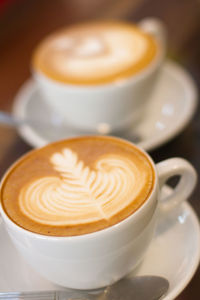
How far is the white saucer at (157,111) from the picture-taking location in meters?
0.95

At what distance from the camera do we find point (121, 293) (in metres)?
0.60

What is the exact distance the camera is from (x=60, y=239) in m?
0.54

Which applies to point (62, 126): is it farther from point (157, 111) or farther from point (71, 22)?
point (71, 22)

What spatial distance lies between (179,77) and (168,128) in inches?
9.1

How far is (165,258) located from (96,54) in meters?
0.52

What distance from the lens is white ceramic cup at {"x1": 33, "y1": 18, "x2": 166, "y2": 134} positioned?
93 cm

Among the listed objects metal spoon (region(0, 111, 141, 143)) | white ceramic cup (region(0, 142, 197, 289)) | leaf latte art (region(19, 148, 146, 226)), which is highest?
leaf latte art (region(19, 148, 146, 226))

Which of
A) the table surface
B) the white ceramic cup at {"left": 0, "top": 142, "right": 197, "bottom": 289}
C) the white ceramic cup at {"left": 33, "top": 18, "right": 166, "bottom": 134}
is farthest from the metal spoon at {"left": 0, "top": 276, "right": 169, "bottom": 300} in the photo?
the white ceramic cup at {"left": 33, "top": 18, "right": 166, "bottom": 134}

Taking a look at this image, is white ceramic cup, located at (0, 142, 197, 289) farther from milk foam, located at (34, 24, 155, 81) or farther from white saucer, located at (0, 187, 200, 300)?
milk foam, located at (34, 24, 155, 81)

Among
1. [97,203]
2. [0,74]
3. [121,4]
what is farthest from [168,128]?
[121,4]

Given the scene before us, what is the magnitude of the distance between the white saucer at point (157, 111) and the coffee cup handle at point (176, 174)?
0.70 ft

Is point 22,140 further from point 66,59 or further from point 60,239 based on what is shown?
point 60,239

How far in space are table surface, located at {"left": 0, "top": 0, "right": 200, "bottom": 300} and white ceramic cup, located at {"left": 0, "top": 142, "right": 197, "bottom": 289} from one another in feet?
1.00

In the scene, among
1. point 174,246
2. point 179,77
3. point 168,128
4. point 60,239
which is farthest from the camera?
point 179,77
